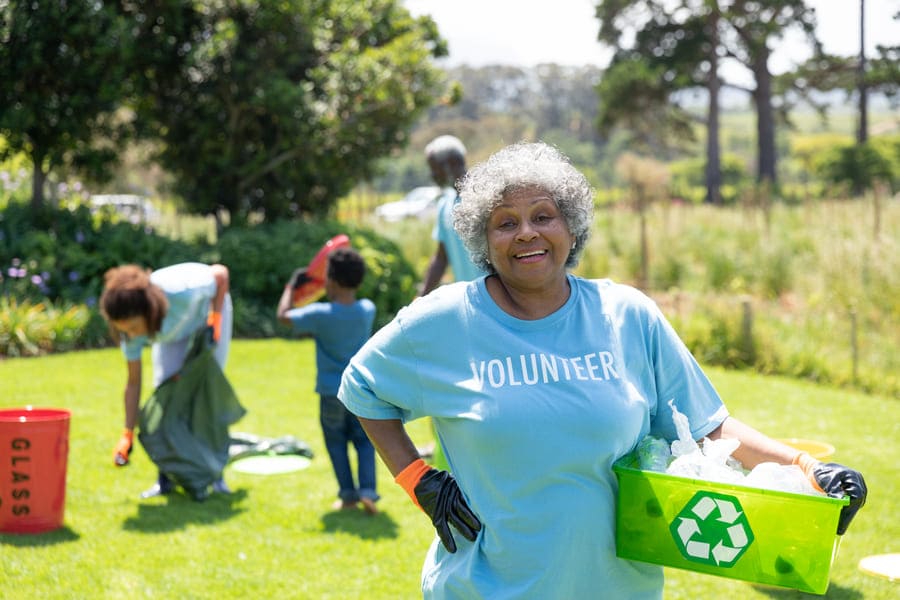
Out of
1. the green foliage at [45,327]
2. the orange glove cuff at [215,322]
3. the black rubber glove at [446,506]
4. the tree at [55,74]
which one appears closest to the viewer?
the black rubber glove at [446,506]

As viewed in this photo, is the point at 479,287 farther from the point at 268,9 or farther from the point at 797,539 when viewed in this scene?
the point at 268,9

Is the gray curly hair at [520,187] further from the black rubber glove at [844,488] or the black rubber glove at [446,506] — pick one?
the black rubber glove at [844,488]

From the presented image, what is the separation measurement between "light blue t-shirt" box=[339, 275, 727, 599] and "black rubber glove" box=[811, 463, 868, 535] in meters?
0.37

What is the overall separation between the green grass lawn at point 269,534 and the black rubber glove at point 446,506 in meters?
2.43

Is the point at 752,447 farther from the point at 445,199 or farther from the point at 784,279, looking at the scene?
the point at 784,279

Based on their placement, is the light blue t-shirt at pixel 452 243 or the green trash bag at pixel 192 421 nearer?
the light blue t-shirt at pixel 452 243

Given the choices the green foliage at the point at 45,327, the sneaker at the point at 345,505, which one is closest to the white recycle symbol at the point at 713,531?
the sneaker at the point at 345,505

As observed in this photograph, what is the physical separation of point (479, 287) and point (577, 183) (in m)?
0.41

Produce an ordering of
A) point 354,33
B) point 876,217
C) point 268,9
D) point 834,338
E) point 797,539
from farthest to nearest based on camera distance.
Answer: point 354,33 → point 268,9 → point 876,217 → point 834,338 → point 797,539

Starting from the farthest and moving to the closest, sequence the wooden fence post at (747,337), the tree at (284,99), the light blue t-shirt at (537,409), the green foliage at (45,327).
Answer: the tree at (284,99), the green foliage at (45,327), the wooden fence post at (747,337), the light blue t-shirt at (537,409)

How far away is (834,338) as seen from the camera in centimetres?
1113

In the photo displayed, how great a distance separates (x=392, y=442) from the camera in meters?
2.76

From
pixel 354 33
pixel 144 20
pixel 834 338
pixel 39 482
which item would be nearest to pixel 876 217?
pixel 834 338

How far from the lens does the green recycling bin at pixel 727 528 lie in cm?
237
